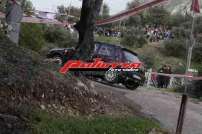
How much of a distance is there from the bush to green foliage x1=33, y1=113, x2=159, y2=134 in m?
44.8

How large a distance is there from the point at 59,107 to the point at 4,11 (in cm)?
279

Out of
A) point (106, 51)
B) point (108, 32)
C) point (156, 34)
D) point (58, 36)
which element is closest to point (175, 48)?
point (156, 34)

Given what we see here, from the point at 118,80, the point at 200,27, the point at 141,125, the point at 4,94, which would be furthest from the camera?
the point at 200,27

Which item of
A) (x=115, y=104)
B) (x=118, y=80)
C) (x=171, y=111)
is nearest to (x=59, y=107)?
(x=115, y=104)

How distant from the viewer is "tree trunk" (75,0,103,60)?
1447cm

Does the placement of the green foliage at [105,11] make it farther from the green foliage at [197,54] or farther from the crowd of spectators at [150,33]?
the green foliage at [197,54]

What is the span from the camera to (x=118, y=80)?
24.3 metres

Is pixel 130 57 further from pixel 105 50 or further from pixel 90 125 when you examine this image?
pixel 90 125

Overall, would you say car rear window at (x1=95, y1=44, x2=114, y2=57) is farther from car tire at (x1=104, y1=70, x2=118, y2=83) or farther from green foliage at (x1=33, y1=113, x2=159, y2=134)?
green foliage at (x1=33, y1=113, x2=159, y2=134)

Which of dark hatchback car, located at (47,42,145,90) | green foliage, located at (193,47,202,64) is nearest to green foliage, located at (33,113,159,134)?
dark hatchback car, located at (47,42,145,90)

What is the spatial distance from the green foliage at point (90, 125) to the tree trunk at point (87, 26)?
349 centimetres

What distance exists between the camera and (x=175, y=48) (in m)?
56.4

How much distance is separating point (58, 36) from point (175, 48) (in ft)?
48.1

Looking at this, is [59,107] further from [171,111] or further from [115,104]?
[171,111]
